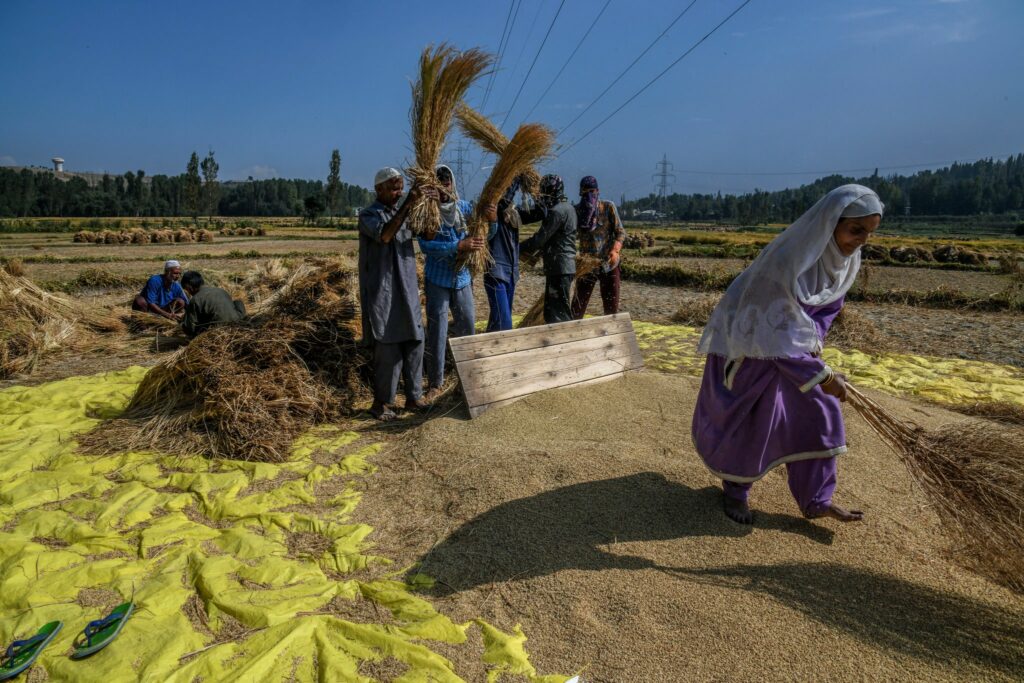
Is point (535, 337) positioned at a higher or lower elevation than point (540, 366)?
higher

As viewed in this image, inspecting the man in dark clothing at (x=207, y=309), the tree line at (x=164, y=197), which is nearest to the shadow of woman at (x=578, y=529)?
the man in dark clothing at (x=207, y=309)

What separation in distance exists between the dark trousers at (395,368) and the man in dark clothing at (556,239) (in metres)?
1.22

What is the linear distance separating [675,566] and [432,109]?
2968 mm

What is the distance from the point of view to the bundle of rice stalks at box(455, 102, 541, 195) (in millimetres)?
4395

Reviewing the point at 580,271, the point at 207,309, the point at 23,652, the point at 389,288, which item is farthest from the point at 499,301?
the point at 23,652

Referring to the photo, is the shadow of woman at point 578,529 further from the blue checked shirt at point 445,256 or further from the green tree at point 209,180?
the green tree at point 209,180

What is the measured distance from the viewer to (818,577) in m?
2.19

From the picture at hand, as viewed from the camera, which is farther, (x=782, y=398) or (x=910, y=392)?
(x=910, y=392)

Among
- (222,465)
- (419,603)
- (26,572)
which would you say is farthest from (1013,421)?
(26,572)

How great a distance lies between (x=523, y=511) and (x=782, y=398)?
1.18m

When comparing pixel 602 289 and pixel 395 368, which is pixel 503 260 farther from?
Result: pixel 602 289

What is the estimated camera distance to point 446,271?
13.5 ft

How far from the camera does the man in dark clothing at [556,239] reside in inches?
189

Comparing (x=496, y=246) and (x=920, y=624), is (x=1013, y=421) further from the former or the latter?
(x=496, y=246)
